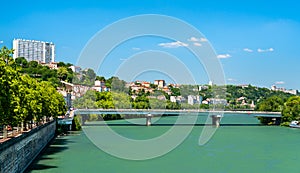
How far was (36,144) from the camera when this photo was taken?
18.1 meters

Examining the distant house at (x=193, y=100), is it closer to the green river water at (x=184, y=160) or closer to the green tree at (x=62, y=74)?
the green tree at (x=62, y=74)

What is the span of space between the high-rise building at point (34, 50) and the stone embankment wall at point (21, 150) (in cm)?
8688

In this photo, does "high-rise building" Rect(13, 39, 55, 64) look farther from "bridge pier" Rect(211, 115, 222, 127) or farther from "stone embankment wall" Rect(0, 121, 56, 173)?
"stone embankment wall" Rect(0, 121, 56, 173)

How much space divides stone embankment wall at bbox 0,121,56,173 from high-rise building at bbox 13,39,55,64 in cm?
8688

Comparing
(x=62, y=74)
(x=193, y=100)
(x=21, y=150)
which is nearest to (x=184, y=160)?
(x=21, y=150)

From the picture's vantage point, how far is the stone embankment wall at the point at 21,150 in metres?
11.4

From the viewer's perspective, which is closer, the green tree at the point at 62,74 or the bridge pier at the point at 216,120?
the bridge pier at the point at 216,120

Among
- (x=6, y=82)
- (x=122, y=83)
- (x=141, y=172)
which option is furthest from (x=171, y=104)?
(x=6, y=82)

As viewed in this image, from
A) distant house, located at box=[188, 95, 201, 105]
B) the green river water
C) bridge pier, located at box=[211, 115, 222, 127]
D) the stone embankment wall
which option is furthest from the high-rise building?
the stone embankment wall

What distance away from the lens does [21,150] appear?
14.2m

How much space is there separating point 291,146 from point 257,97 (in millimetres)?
81040

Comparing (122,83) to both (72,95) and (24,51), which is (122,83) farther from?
(24,51)

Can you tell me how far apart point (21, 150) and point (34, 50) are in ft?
322

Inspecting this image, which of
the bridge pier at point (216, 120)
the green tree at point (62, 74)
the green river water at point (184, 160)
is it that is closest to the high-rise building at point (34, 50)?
the green tree at point (62, 74)
